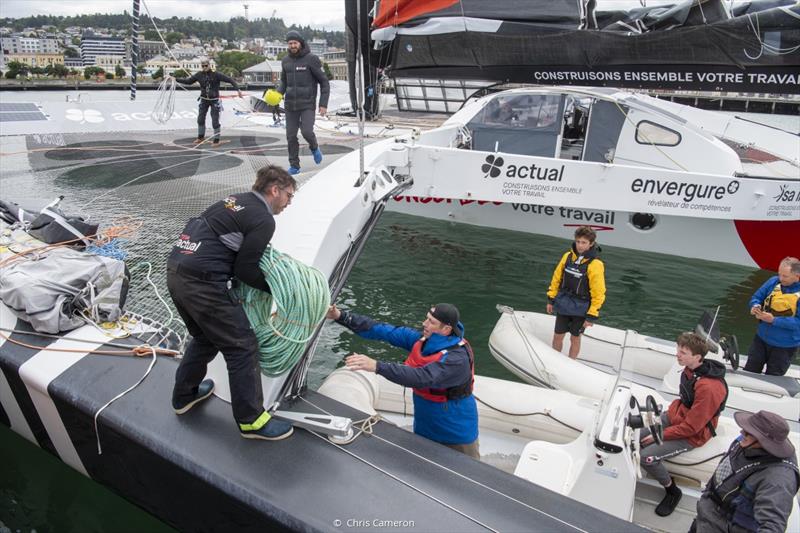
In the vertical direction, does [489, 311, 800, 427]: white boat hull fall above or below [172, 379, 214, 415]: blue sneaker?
below

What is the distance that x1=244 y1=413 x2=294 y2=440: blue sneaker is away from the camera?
8.46 ft

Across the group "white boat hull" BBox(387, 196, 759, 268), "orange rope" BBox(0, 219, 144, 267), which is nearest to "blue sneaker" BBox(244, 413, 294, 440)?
"orange rope" BBox(0, 219, 144, 267)

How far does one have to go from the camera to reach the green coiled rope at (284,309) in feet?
8.19

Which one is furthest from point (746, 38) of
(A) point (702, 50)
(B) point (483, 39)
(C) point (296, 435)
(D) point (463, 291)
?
(C) point (296, 435)

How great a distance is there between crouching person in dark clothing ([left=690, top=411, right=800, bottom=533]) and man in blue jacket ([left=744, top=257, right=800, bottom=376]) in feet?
8.25

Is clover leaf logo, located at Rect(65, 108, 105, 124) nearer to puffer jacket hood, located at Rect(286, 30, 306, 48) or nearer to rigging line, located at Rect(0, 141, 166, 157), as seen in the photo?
rigging line, located at Rect(0, 141, 166, 157)

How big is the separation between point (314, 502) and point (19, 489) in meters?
2.42

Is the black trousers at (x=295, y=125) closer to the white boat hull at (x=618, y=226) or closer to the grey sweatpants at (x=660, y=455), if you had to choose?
the white boat hull at (x=618, y=226)

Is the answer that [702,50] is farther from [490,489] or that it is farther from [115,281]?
[115,281]

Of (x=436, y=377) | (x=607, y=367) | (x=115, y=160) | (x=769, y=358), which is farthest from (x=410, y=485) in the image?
(x=115, y=160)

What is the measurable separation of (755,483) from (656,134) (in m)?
5.22

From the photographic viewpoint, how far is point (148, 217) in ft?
Answer: 17.1

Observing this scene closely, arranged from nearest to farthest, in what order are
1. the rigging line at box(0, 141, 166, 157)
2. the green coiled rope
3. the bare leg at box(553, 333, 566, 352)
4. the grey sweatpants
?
the green coiled rope
the grey sweatpants
the bare leg at box(553, 333, 566, 352)
the rigging line at box(0, 141, 166, 157)

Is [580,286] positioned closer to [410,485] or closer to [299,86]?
[410,485]
